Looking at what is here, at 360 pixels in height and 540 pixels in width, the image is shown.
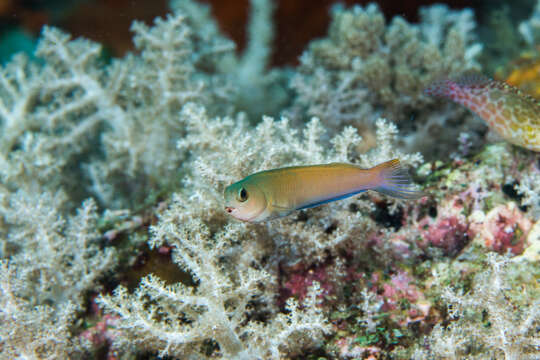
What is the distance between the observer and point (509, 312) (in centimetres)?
185

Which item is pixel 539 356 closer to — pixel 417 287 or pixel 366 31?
pixel 417 287

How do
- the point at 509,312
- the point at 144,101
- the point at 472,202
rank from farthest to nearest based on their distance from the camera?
the point at 144,101 < the point at 472,202 < the point at 509,312

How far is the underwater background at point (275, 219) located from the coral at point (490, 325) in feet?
0.03

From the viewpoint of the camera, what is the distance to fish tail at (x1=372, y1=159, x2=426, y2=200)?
1.70 meters

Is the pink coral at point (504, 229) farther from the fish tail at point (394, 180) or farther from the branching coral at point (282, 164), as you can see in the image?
the fish tail at point (394, 180)

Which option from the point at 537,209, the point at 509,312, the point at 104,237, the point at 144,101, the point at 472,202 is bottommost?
the point at 509,312

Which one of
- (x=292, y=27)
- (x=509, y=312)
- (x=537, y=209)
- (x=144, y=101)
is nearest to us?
(x=509, y=312)

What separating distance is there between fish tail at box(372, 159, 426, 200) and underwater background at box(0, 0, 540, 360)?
409 mm

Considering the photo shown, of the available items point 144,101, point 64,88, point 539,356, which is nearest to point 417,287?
point 539,356

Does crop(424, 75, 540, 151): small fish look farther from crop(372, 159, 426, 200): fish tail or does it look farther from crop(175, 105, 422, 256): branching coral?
crop(372, 159, 426, 200): fish tail

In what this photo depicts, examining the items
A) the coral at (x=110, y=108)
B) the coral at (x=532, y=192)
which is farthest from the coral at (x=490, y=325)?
the coral at (x=110, y=108)

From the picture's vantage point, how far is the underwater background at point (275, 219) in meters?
2.07

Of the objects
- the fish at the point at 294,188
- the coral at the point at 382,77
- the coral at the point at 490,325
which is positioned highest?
the coral at the point at 382,77

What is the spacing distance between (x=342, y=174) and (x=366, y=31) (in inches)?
126
